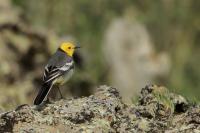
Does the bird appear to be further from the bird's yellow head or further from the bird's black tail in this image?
the bird's yellow head

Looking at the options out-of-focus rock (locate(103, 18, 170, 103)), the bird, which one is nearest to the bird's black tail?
the bird

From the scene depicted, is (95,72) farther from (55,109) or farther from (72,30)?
(55,109)

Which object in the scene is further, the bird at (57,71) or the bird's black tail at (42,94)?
the bird at (57,71)

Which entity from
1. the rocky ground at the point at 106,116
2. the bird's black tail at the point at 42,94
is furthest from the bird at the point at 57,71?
the rocky ground at the point at 106,116

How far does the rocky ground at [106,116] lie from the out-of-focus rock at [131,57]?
16.0 metres

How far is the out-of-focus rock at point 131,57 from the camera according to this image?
26312 mm

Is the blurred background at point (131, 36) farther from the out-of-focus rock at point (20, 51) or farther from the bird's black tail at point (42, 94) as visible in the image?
the bird's black tail at point (42, 94)

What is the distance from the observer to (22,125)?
8648 millimetres

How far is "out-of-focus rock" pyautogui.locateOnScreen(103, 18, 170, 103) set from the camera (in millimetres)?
26312

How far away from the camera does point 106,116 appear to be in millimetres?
8898

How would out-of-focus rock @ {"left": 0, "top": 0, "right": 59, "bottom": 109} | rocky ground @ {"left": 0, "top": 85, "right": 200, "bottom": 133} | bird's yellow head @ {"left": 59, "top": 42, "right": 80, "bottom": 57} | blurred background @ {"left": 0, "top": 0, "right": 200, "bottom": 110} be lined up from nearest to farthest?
1. rocky ground @ {"left": 0, "top": 85, "right": 200, "bottom": 133}
2. bird's yellow head @ {"left": 59, "top": 42, "right": 80, "bottom": 57}
3. out-of-focus rock @ {"left": 0, "top": 0, "right": 59, "bottom": 109}
4. blurred background @ {"left": 0, "top": 0, "right": 200, "bottom": 110}

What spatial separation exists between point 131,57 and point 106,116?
18587 millimetres

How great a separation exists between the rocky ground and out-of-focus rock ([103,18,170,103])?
1605cm

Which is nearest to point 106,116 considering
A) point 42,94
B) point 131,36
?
point 42,94
